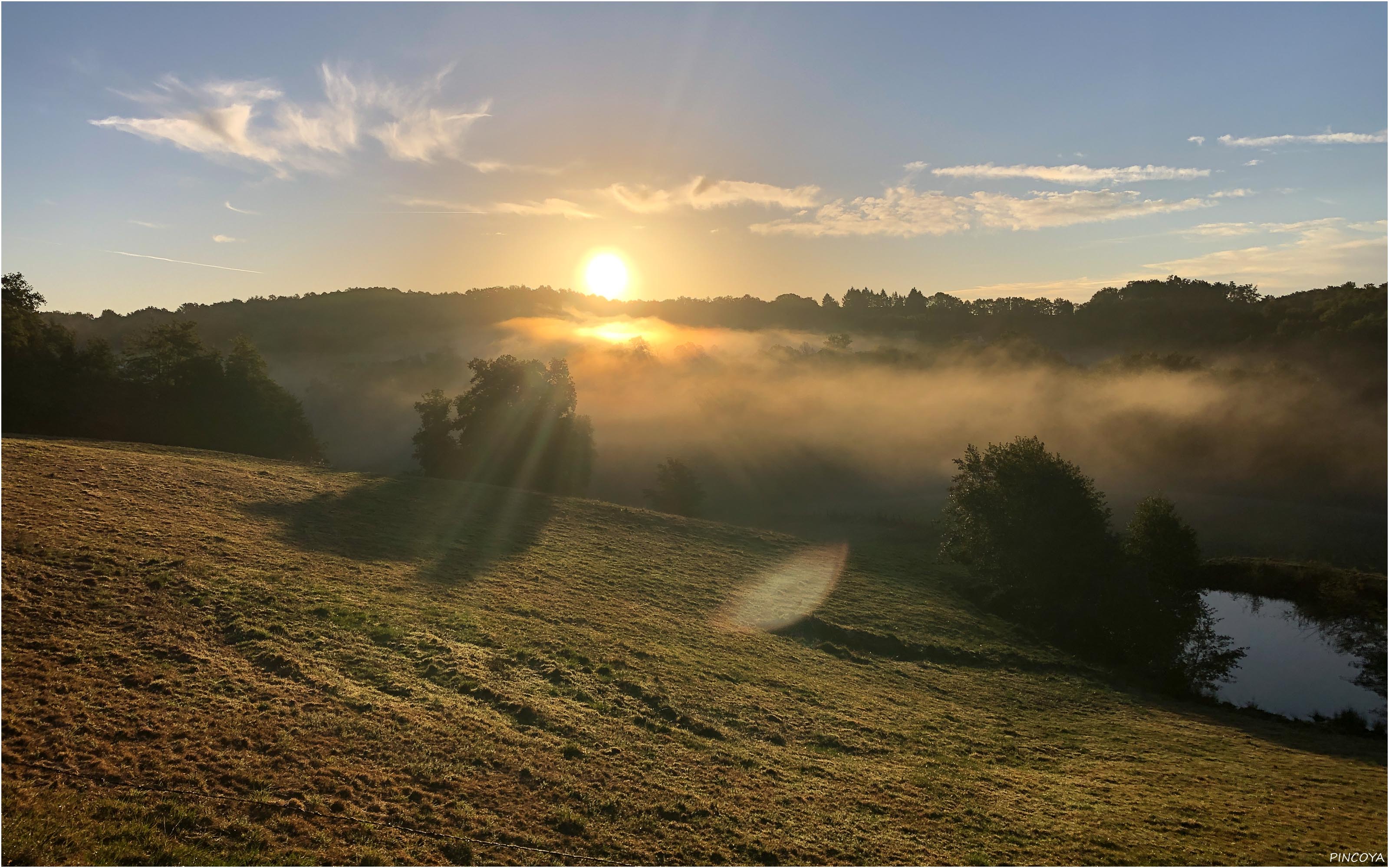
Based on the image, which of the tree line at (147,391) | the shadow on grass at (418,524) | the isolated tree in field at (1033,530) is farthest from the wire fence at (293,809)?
the tree line at (147,391)

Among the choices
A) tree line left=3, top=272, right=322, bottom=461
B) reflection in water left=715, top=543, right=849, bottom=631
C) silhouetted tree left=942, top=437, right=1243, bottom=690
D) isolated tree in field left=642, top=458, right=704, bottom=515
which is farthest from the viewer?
isolated tree in field left=642, top=458, right=704, bottom=515

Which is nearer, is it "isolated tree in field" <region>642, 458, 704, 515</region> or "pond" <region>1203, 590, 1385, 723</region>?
Result: "pond" <region>1203, 590, 1385, 723</region>

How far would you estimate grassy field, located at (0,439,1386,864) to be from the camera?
1334 cm

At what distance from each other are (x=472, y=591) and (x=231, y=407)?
178ft

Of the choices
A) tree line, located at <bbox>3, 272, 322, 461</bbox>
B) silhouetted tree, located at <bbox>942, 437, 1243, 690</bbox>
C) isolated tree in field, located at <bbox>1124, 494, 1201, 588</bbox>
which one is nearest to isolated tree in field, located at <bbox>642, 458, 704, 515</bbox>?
silhouetted tree, located at <bbox>942, 437, 1243, 690</bbox>

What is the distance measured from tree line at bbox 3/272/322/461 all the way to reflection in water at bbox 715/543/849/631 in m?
52.7

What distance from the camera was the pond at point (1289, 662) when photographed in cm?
3809

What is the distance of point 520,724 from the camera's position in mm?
18609

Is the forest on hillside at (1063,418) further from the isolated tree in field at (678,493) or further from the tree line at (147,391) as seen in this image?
the isolated tree in field at (678,493)

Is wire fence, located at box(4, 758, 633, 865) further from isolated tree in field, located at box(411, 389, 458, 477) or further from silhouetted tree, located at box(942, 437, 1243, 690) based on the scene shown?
isolated tree in field, located at box(411, 389, 458, 477)

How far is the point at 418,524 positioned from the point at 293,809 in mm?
31191

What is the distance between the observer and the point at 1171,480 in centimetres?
10644

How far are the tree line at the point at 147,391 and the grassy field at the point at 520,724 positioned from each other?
25443 millimetres

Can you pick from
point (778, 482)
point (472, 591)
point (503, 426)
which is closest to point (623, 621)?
point (472, 591)
